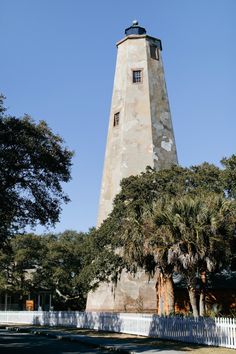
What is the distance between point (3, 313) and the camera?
142 feet

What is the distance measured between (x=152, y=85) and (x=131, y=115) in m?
3.25

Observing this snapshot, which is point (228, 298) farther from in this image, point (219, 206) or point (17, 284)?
point (17, 284)

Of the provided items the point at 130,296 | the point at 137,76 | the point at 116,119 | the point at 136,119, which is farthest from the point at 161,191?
the point at 137,76

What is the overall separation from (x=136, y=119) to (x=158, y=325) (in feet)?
58.7

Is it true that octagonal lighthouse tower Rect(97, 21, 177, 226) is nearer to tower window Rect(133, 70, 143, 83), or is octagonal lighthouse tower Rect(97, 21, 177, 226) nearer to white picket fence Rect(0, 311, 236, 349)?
tower window Rect(133, 70, 143, 83)

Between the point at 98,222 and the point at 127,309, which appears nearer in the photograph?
the point at 127,309

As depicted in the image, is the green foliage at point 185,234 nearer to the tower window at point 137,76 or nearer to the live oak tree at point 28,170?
the live oak tree at point 28,170

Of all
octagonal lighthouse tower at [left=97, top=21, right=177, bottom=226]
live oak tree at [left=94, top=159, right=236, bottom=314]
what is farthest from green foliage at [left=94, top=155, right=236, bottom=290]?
octagonal lighthouse tower at [left=97, top=21, right=177, bottom=226]

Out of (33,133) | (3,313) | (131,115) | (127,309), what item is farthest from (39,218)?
(3,313)

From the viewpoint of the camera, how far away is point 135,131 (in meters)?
36.3

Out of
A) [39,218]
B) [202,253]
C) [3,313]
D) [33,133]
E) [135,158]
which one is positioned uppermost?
[135,158]

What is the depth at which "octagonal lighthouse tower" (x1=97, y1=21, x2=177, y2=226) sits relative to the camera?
117 feet

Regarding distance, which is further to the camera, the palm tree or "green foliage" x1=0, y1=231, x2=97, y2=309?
"green foliage" x1=0, y1=231, x2=97, y2=309

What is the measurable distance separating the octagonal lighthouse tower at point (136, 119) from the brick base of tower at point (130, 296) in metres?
5.29
